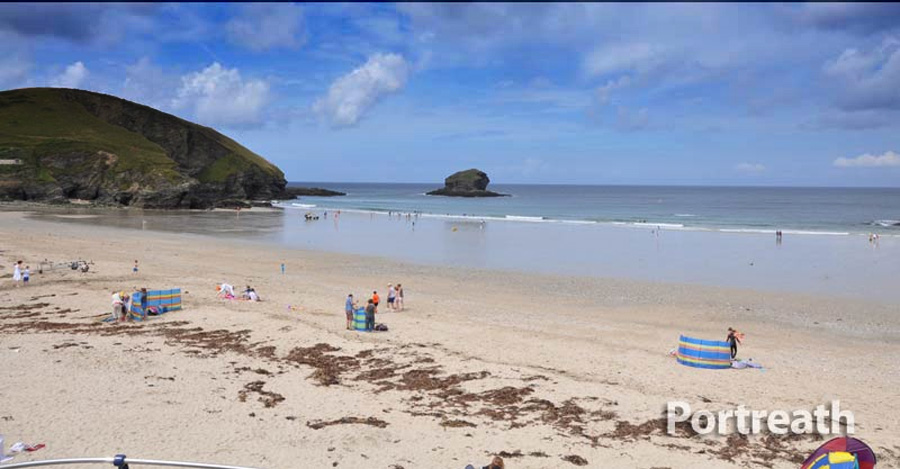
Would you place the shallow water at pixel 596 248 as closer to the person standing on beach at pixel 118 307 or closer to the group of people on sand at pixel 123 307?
the group of people on sand at pixel 123 307

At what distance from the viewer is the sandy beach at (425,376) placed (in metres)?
9.92

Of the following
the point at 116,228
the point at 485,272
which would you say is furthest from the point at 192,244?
the point at 485,272

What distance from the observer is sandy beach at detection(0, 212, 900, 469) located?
992cm

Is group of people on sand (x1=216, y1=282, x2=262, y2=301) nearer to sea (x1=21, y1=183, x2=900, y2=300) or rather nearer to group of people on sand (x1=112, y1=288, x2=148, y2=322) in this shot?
group of people on sand (x1=112, y1=288, x2=148, y2=322)

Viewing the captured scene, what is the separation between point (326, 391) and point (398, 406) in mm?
1773

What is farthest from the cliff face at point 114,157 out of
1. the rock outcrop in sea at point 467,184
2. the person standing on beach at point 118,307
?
the person standing on beach at point 118,307

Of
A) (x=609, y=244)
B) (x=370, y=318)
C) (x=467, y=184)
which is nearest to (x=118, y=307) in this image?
(x=370, y=318)

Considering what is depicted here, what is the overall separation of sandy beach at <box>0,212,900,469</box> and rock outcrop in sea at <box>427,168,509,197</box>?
137106 millimetres

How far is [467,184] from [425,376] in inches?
5989

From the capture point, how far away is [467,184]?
165 m

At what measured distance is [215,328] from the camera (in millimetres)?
17828

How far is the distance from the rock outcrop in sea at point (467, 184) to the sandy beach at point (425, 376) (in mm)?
137106

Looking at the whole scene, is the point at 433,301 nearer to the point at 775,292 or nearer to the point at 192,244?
the point at 775,292

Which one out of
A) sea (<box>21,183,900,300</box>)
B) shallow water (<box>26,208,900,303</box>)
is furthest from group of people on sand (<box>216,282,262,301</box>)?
shallow water (<box>26,208,900,303</box>)
